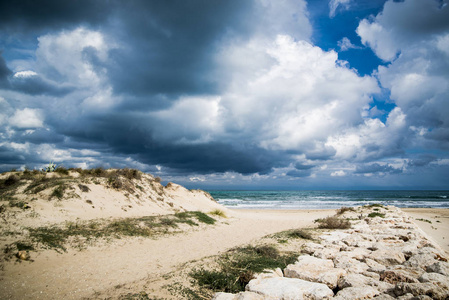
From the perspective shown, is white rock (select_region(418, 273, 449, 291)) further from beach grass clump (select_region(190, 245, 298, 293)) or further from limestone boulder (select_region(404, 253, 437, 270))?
beach grass clump (select_region(190, 245, 298, 293))

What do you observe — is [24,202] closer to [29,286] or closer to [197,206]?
[29,286]

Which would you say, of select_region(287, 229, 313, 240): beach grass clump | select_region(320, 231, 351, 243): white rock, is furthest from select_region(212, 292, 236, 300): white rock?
select_region(287, 229, 313, 240): beach grass clump

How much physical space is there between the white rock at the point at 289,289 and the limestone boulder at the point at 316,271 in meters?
0.37

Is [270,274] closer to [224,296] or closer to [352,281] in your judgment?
[224,296]

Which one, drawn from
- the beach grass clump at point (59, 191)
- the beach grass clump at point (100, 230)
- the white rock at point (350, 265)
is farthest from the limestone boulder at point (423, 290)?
the beach grass clump at point (59, 191)

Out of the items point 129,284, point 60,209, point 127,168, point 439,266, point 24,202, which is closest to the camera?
point 439,266

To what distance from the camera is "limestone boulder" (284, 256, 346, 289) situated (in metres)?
5.07

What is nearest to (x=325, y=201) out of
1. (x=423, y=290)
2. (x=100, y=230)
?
(x=100, y=230)

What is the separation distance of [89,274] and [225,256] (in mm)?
4094

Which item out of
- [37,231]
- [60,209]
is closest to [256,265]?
[37,231]

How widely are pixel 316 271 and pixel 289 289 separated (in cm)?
148

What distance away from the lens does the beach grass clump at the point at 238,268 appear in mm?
5434

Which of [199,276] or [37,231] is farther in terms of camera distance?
[37,231]

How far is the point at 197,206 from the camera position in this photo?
24.8 m
